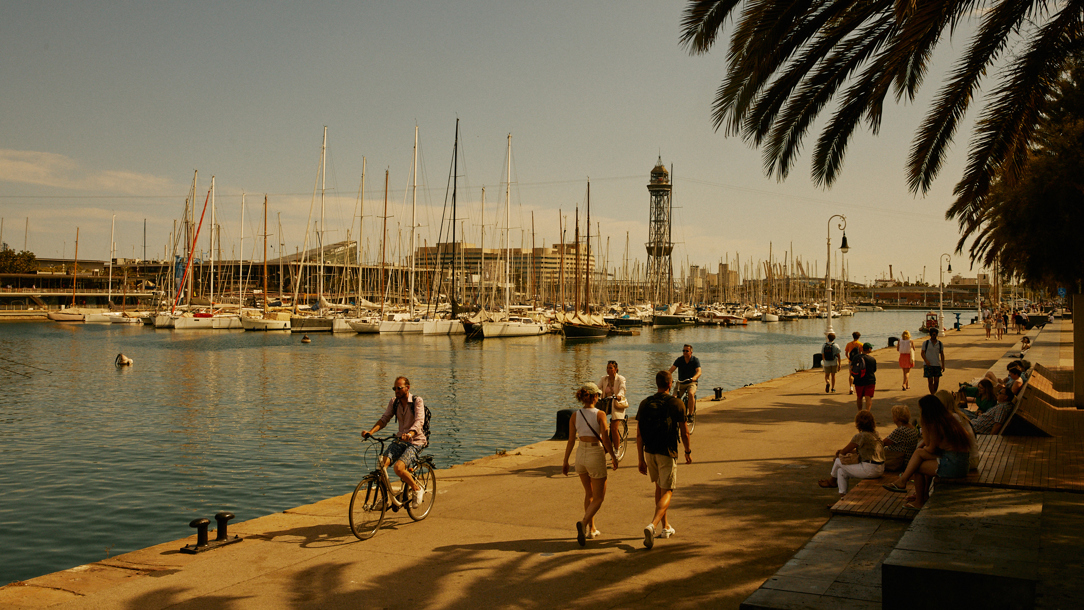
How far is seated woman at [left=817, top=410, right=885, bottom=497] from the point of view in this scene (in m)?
9.79

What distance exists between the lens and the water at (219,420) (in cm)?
1338

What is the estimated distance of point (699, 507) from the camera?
954cm

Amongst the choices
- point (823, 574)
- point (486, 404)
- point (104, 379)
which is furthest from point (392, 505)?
point (104, 379)

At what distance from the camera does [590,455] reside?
324 inches

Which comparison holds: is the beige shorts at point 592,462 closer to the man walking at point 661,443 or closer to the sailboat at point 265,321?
the man walking at point 661,443

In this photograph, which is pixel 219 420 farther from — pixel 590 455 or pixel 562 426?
pixel 590 455

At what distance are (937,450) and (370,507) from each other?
21.1 ft

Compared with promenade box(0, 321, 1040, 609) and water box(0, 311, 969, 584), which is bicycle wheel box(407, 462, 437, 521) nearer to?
promenade box(0, 321, 1040, 609)

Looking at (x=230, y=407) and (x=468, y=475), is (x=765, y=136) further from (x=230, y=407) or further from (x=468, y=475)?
(x=230, y=407)

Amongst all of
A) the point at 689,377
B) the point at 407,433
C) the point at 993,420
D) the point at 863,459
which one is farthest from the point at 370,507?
the point at 993,420

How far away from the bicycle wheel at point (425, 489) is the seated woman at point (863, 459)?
5241 millimetres

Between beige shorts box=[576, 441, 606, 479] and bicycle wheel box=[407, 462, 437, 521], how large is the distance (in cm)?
229

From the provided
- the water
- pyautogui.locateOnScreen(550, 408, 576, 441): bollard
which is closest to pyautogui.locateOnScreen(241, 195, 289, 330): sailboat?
the water

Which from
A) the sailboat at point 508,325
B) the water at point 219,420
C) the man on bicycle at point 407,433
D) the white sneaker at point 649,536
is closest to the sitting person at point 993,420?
the white sneaker at point 649,536
